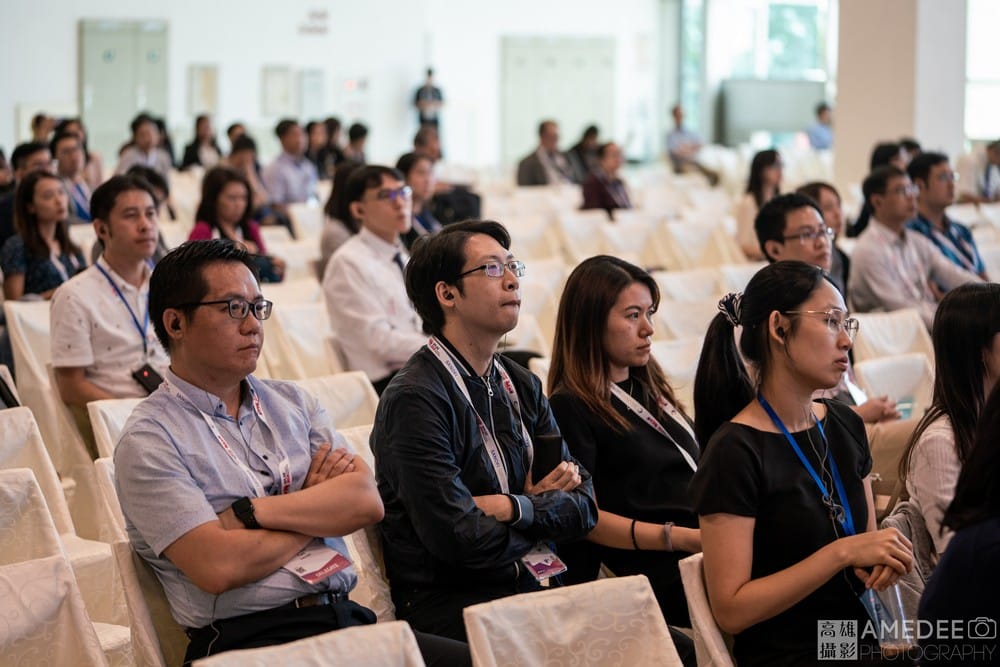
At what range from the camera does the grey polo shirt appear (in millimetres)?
2547

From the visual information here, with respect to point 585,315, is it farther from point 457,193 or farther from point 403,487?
point 457,193

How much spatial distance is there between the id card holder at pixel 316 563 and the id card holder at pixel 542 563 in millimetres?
467

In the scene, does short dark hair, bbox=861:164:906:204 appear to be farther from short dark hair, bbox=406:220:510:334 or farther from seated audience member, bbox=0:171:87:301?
seated audience member, bbox=0:171:87:301

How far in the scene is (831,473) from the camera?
2.78 metres

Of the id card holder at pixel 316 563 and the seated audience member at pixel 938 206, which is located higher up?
the seated audience member at pixel 938 206

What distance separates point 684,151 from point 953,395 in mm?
14232

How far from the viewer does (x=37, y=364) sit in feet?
16.8

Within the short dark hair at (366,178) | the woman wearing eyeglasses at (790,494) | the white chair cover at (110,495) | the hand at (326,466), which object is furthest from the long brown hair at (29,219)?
the woman wearing eyeglasses at (790,494)

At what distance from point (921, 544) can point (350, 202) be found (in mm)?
3450

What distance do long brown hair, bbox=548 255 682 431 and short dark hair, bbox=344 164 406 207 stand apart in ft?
6.92

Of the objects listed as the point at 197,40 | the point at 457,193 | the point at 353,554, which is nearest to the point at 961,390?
the point at 353,554

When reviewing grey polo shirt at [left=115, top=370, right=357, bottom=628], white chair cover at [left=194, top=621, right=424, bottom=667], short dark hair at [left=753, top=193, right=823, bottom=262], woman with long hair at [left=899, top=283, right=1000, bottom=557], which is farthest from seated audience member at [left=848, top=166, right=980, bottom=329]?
white chair cover at [left=194, top=621, right=424, bottom=667]

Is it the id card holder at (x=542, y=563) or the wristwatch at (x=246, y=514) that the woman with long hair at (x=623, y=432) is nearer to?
the id card holder at (x=542, y=563)

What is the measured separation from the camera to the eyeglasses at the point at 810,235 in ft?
16.8
